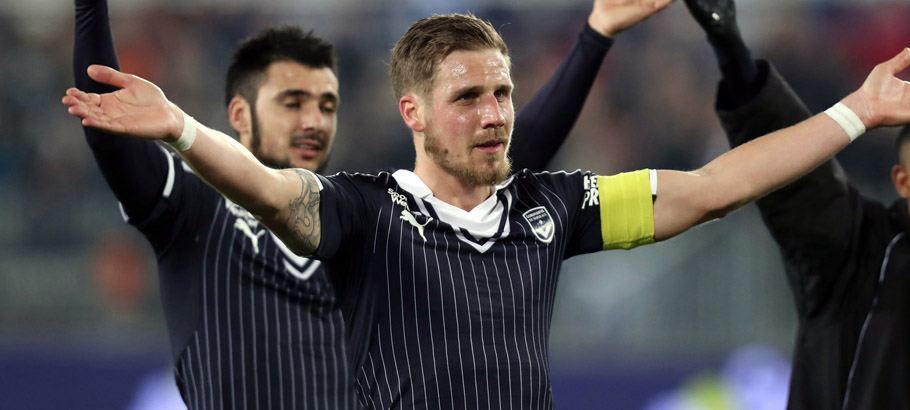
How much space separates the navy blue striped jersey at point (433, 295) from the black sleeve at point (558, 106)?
38.8 inches

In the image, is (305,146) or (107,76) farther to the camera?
(305,146)

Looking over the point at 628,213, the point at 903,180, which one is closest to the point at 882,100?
the point at 903,180

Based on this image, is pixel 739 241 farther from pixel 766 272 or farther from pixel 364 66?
pixel 364 66

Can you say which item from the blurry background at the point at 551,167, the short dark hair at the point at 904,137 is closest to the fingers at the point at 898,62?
the short dark hair at the point at 904,137

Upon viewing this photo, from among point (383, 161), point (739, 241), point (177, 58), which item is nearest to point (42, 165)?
point (177, 58)

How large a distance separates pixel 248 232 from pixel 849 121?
214 cm

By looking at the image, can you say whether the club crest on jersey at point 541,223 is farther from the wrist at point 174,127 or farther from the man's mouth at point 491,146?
the wrist at point 174,127

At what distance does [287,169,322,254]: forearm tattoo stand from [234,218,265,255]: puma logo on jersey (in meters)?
1.01

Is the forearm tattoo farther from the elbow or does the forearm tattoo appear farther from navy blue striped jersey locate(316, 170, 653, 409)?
the elbow

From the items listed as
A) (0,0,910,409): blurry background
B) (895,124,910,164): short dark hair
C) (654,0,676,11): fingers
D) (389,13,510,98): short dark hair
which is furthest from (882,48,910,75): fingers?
(0,0,910,409): blurry background

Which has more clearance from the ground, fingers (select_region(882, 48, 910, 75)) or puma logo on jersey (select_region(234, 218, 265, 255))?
fingers (select_region(882, 48, 910, 75))

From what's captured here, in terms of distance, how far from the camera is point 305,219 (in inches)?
122

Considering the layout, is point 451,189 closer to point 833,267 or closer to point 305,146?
point 305,146

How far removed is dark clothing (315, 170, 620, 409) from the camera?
3.21 m
